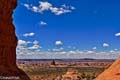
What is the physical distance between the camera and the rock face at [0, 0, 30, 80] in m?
33.8

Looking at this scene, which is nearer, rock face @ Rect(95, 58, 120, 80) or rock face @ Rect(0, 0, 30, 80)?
rock face @ Rect(95, 58, 120, 80)

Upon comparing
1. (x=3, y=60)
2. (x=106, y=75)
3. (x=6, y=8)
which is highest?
(x=6, y=8)

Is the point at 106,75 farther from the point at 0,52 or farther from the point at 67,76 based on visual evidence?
the point at 67,76

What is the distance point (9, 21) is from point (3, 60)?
3974 mm

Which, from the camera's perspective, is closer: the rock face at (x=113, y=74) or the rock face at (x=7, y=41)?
the rock face at (x=113, y=74)

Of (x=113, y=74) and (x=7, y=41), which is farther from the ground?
(x=7, y=41)

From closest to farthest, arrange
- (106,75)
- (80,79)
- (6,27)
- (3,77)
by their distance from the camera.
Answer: (106,75)
(3,77)
(6,27)
(80,79)

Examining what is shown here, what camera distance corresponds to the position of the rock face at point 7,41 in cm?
3375

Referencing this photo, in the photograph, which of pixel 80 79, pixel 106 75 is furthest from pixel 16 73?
pixel 80 79

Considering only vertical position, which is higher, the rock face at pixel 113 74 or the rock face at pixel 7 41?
the rock face at pixel 7 41

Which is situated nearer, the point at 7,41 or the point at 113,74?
the point at 113,74

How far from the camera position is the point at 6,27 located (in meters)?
34.2

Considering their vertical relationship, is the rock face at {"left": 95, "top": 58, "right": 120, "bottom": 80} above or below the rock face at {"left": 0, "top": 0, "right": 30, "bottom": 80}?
below

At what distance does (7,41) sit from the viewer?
3459cm
